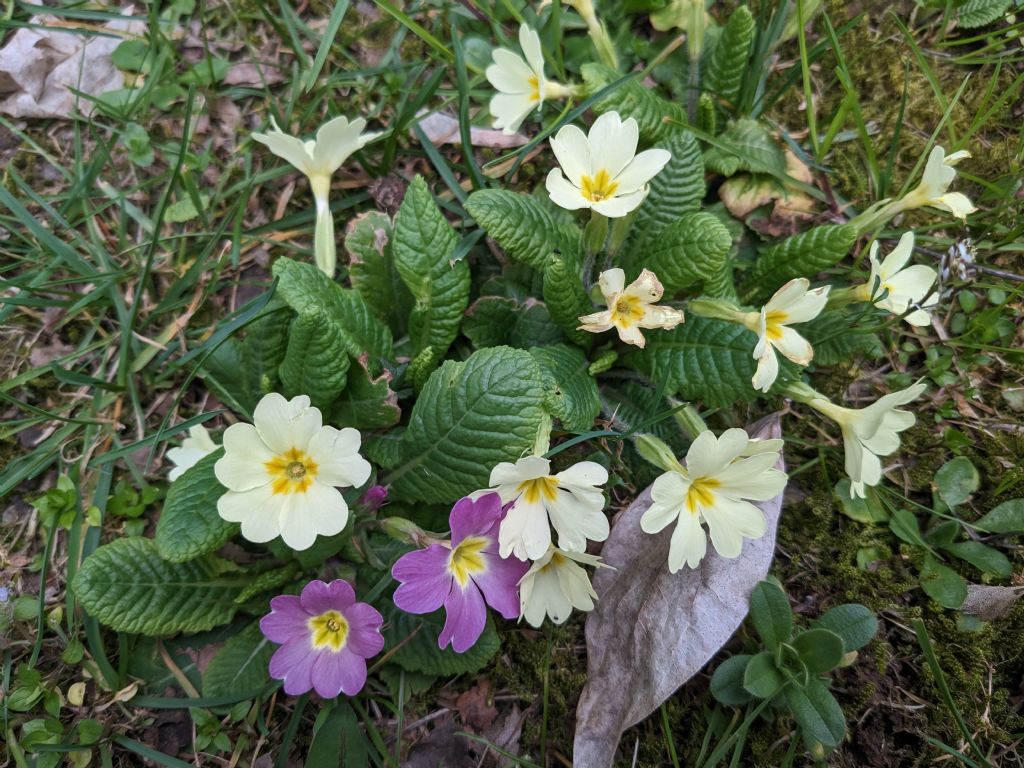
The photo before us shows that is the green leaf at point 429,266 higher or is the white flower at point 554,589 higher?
the green leaf at point 429,266

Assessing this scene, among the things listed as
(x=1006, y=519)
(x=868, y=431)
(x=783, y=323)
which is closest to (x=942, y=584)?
(x=1006, y=519)

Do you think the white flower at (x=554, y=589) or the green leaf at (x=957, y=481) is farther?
the green leaf at (x=957, y=481)

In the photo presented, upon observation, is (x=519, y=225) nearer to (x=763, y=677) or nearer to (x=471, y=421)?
(x=471, y=421)

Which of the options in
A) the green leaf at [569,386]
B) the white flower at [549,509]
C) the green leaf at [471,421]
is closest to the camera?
the white flower at [549,509]

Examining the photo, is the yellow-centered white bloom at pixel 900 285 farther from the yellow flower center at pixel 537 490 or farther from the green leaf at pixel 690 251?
the yellow flower center at pixel 537 490

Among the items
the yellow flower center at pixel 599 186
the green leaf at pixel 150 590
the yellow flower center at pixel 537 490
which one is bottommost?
the green leaf at pixel 150 590

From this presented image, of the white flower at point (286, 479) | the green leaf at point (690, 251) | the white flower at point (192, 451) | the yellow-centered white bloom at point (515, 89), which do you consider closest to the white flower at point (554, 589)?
the white flower at point (286, 479)

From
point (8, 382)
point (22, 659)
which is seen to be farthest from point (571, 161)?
point (22, 659)

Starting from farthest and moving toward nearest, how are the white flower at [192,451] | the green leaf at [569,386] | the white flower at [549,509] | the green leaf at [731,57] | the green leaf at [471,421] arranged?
the green leaf at [731,57]
the white flower at [192,451]
the green leaf at [569,386]
the green leaf at [471,421]
the white flower at [549,509]
